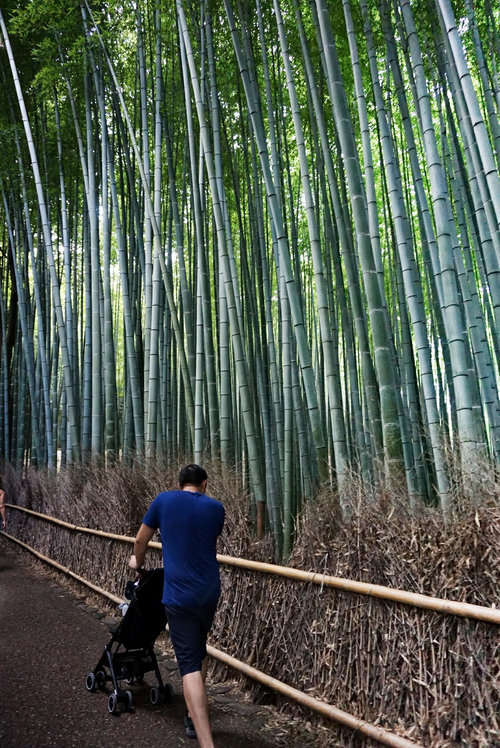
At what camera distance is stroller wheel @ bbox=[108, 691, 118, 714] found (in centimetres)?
253

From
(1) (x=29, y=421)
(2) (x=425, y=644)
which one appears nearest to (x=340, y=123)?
(2) (x=425, y=644)

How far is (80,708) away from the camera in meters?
2.58

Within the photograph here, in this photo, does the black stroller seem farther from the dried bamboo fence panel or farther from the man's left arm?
the dried bamboo fence panel

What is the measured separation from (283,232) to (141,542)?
1692mm

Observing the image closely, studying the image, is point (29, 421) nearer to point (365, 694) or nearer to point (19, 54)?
point (19, 54)

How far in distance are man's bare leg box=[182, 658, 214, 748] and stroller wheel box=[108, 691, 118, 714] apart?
66 centimetres

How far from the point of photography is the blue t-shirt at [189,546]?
7.07 feet

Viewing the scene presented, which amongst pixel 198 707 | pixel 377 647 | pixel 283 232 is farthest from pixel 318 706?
pixel 283 232

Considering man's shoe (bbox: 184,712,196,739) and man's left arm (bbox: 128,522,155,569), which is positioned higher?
man's left arm (bbox: 128,522,155,569)

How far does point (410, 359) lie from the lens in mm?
3422

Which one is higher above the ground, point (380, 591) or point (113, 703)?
point (380, 591)

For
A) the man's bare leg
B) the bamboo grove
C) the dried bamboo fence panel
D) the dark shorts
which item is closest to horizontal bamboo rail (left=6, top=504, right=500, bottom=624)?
the dried bamboo fence panel

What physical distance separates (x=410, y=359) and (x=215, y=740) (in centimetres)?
206

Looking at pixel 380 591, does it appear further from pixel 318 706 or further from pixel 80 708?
pixel 80 708
